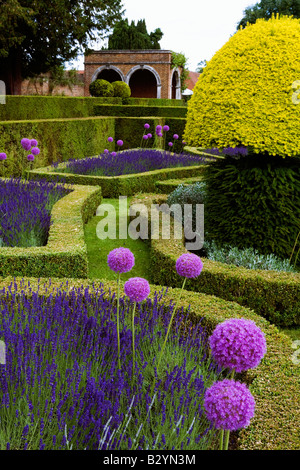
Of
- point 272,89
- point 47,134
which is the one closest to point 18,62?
point 47,134

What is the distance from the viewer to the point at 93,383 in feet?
6.91

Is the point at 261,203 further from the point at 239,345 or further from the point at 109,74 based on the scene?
the point at 109,74

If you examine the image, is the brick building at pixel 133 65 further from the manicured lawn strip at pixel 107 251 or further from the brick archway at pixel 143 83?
the manicured lawn strip at pixel 107 251

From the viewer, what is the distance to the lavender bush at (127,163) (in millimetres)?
9516

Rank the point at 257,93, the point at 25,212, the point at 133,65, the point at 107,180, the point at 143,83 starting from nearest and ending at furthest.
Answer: the point at 257,93 → the point at 25,212 → the point at 107,180 → the point at 133,65 → the point at 143,83

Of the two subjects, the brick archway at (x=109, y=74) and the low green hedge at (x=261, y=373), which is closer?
the low green hedge at (x=261, y=373)

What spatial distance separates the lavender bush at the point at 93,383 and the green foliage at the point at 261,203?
2119mm

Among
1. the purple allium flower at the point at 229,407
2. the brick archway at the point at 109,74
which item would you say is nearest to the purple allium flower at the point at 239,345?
the purple allium flower at the point at 229,407

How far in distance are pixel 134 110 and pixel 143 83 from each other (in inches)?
1091

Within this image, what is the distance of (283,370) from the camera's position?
2.69 m

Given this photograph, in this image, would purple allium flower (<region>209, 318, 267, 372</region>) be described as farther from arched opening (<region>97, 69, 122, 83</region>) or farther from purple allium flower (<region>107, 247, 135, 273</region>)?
arched opening (<region>97, 69, 122, 83</region>)

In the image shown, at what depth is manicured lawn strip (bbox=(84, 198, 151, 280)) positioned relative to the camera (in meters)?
5.14

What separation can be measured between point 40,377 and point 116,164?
7.87 m

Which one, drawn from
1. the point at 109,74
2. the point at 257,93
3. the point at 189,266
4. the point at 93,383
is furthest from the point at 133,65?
the point at 93,383
